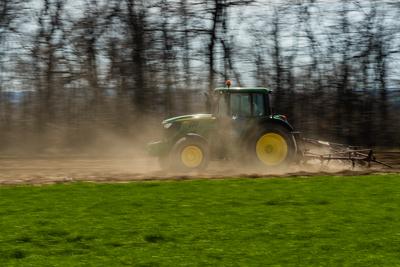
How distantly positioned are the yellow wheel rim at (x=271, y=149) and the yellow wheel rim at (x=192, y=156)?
1.41m

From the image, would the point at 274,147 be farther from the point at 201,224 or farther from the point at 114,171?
the point at 201,224

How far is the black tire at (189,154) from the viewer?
1424 centimetres

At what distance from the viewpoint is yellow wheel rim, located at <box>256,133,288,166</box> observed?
1467 cm

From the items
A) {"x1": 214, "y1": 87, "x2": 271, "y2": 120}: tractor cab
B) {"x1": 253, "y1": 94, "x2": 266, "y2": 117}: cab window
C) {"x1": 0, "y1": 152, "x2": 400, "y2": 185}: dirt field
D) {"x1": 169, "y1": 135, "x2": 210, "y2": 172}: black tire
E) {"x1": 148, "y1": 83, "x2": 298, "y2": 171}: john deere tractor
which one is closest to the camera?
{"x1": 0, "y1": 152, "x2": 400, "y2": 185}: dirt field

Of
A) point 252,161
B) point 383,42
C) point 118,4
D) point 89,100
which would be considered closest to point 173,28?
point 118,4

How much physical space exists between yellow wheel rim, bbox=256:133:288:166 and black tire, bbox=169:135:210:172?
51.7 inches

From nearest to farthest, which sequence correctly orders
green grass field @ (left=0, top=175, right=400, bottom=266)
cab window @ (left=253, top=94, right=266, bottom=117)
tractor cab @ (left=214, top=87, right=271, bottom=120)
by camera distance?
1. green grass field @ (left=0, top=175, right=400, bottom=266)
2. tractor cab @ (left=214, top=87, right=271, bottom=120)
3. cab window @ (left=253, top=94, right=266, bottom=117)

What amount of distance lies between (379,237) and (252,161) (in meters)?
7.14

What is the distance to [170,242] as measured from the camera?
24.5 ft

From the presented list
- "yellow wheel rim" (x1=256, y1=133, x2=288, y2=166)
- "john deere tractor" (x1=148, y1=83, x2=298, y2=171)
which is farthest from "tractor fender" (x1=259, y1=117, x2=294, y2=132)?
"yellow wheel rim" (x1=256, y1=133, x2=288, y2=166)

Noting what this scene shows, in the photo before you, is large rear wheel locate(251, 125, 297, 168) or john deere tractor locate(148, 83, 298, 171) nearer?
john deere tractor locate(148, 83, 298, 171)

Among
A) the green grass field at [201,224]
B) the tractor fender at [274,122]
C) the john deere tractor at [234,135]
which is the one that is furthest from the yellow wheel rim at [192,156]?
the green grass field at [201,224]

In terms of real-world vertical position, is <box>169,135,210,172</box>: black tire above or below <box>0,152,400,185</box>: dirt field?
above

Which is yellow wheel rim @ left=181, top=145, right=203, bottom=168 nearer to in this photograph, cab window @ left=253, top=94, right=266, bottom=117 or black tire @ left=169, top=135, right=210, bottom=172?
black tire @ left=169, top=135, right=210, bottom=172
